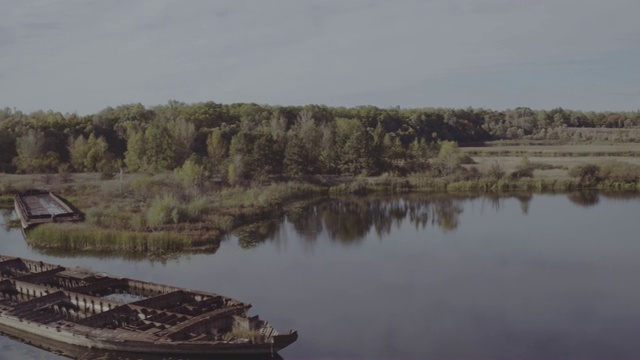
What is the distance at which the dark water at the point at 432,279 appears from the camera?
2114 cm

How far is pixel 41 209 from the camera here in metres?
48.2

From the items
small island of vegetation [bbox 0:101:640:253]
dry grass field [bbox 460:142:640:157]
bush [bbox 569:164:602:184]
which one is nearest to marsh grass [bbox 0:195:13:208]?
small island of vegetation [bbox 0:101:640:253]

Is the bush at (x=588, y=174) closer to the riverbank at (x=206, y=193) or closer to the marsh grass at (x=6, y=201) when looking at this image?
the riverbank at (x=206, y=193)

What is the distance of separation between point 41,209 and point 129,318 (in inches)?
1157

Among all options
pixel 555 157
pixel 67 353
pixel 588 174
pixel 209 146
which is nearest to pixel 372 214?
pixel 209 146

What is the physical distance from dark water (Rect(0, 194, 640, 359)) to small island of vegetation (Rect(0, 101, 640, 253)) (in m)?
3.70

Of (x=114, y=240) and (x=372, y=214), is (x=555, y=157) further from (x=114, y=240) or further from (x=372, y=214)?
(x=114, y=240)

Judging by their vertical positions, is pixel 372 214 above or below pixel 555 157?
below

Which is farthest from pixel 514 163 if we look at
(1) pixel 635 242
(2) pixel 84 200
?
(2) pixel 84 200

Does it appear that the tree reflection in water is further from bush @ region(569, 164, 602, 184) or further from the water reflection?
the water reflection

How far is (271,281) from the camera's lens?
2877cm

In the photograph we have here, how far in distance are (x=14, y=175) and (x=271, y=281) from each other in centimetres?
5007

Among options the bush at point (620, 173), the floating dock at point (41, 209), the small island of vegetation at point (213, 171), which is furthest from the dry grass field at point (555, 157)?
the floating dock at point (41, 209)

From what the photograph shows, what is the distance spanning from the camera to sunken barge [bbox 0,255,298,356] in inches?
772
